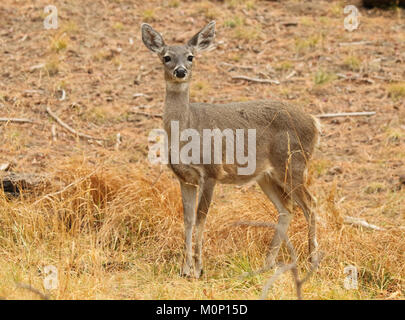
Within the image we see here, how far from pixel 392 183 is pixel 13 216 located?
4.76 metres

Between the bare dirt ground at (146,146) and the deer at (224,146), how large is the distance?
275 millimetres

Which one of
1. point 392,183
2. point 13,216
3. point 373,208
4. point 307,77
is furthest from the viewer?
point 307,77

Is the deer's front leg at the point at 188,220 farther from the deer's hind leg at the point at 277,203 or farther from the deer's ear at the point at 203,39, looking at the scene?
the deer's ear at the point at 203,39

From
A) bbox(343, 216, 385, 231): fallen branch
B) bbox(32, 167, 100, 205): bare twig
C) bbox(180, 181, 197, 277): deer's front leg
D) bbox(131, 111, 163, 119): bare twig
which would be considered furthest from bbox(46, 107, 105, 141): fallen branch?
bbox(343, 216, 385, 231): fallen branch

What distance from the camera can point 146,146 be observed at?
9.58 meters

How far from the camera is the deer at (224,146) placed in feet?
21.5

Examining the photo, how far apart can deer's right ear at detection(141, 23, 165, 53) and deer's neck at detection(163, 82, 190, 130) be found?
45cm

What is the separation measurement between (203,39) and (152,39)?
522 millimetres

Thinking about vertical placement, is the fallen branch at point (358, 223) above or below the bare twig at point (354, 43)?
below

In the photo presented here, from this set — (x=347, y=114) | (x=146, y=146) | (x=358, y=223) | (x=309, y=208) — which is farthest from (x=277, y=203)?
(x=347, y=114)

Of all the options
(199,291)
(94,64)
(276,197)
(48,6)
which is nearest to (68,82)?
(94,64)

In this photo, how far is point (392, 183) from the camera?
28.8 feet

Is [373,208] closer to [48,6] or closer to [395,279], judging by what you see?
[395,279]

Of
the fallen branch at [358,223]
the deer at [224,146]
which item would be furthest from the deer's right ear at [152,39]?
the fallen branch at [358,223]
